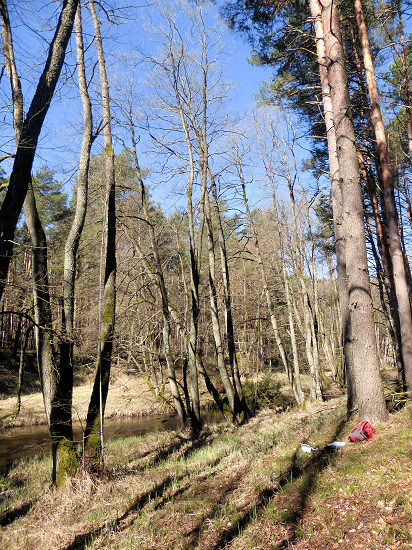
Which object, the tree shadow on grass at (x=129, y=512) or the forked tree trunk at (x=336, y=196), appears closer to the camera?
the tree shadow on grass at (x=129, y=512)

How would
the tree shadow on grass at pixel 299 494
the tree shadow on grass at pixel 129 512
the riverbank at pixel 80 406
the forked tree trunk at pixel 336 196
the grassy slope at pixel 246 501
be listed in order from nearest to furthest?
1. the grassy slope at pixel 246 501
2. the tree shadow on grass at pixel 299 494
3. the tree shadow on grass at pixel 129 512
4. the forked tree trunk at pixel 336 196
5. the riverbank at pixel 80 406

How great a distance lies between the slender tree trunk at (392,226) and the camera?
31.8ft

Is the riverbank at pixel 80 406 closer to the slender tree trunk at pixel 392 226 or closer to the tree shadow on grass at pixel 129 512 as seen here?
the tree shadow on grass at pixel 129 512

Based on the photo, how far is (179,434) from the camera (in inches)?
412

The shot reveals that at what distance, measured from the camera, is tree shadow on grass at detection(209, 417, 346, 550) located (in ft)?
11.2

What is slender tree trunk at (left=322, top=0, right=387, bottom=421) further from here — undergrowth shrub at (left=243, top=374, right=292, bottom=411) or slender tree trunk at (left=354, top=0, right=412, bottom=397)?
undergrowth shrub at (left=243, top=374, right=292, bottom=411)

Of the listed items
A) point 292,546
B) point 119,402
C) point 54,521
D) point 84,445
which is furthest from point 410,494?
point 119,402

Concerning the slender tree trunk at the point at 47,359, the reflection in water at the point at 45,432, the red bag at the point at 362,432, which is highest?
the slender tree trunk at the point at 47,359

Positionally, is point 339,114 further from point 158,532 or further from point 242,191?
point 242,191

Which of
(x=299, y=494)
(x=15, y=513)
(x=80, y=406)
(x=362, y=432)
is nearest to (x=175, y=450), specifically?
(x=15, y=513)

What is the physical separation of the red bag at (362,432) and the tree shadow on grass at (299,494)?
377 mm

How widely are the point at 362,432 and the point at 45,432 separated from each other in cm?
1267

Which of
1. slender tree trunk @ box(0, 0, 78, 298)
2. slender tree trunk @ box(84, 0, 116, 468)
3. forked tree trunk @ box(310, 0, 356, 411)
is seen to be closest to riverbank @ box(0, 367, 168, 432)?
slender tree trunk @ box(84, 0, 116, 468)

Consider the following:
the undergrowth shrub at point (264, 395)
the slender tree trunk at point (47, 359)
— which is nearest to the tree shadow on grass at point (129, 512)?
the slender tree trunk at point (47, 359)
